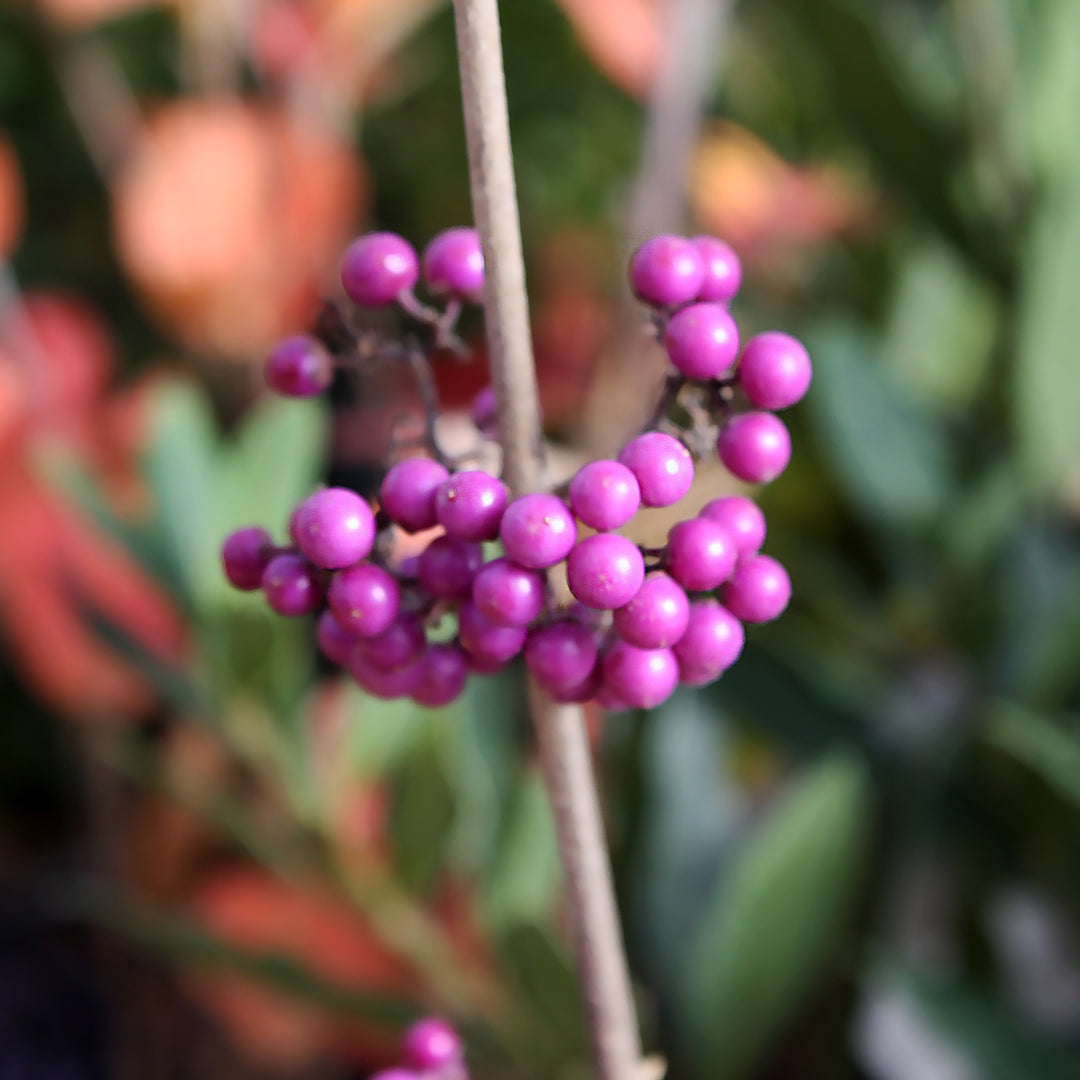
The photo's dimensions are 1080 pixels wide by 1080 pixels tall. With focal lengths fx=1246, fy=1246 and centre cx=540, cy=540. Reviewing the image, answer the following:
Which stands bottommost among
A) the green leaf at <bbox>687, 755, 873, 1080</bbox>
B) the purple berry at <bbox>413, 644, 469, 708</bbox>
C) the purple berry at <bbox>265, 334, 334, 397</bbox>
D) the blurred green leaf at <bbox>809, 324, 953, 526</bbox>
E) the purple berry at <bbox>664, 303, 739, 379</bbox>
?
the green leaf at <bbox>687, 755, 873, 1080</bbox>

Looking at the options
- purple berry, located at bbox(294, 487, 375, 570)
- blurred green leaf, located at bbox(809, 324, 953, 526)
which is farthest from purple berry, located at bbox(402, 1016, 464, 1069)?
blurred green leaf, located at bbox(809, 324, 953, 526)

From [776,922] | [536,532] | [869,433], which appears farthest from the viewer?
[869,433]

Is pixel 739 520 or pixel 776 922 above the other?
pixel 739 520

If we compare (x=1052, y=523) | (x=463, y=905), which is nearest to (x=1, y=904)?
(x=463, y=905)

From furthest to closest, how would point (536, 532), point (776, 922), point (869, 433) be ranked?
point (869, 433) < point (776, 922) < point (536, 532)

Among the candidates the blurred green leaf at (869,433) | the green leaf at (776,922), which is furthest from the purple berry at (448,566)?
the blurred green leaf at (869,433)

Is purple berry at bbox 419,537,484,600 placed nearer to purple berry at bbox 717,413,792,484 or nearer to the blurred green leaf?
purple berry at bbox 717,413,792,484

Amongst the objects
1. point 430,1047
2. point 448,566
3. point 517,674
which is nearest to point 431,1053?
point 430,1047

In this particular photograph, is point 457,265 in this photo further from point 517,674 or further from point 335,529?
point 517,674

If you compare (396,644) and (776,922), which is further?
(776,922)
